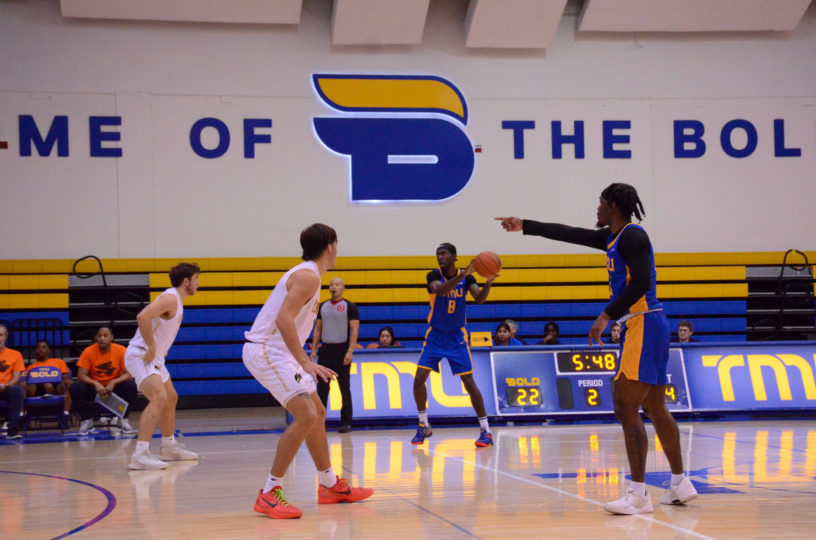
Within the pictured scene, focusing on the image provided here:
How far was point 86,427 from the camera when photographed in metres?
10.4

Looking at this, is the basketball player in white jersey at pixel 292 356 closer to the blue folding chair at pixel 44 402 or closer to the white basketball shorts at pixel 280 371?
the white basketball shorts at pixel 280 371

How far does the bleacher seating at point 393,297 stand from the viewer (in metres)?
13.4

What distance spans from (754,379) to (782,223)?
16.6 ft

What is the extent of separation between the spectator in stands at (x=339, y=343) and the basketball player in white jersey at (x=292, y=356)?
4.73 metres

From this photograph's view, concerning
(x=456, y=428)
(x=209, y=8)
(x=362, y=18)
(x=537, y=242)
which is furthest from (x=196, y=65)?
→ (x=456, y=428)

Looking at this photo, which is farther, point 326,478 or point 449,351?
point 449,351

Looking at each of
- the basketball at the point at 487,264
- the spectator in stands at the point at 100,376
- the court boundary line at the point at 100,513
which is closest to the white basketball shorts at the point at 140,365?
the court boundary line at the point at 100,513

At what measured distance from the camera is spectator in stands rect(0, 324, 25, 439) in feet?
32.9

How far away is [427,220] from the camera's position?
1428 centimetres

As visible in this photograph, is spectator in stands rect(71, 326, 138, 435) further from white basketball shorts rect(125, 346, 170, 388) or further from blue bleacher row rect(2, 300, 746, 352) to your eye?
white basketball shorts rect(125, 346, 170, 388)

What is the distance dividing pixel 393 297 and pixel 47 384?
17.8 feet

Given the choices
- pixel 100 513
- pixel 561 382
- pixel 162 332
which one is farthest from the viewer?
pixel 561 382

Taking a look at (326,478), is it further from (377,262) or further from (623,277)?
(377,262)

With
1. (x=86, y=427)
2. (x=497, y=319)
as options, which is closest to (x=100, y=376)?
(x=86, y=427)
